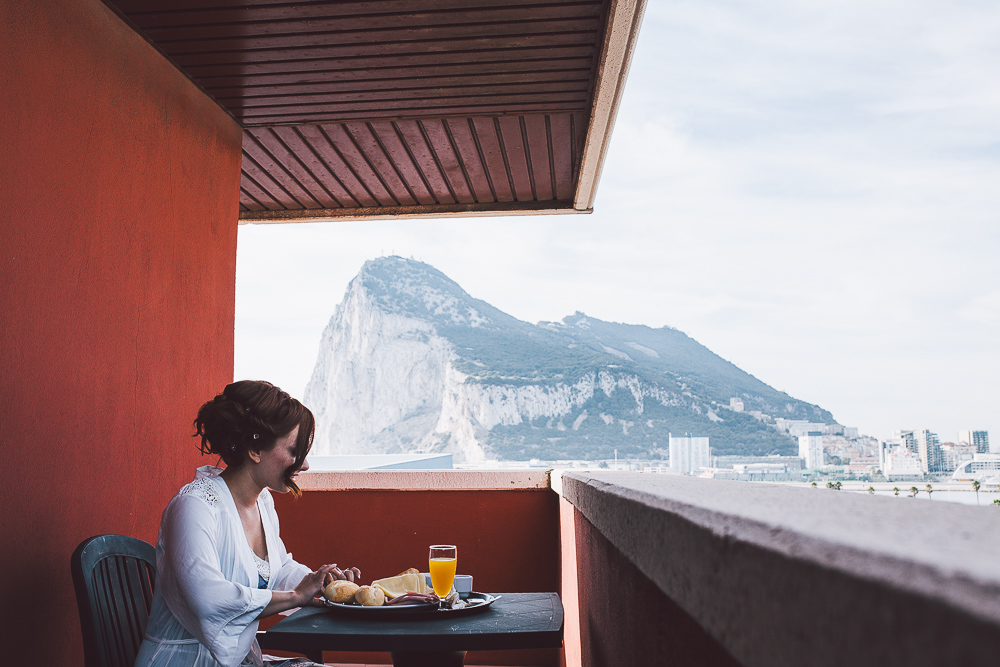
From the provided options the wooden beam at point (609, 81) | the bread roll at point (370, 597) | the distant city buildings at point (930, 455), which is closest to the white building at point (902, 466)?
the distant city buildings at point (930, 455)

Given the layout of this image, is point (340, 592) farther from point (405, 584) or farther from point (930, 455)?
point (930, 455)

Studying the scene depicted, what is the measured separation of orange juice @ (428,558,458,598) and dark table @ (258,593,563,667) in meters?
0.14

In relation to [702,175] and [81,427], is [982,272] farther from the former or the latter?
[81,427]

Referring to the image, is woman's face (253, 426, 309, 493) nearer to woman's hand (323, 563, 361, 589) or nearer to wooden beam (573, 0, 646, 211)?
woman's hand (323, 563, 361, 589)

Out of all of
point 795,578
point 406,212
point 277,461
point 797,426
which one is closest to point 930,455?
point 797,426

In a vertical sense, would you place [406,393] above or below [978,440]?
above

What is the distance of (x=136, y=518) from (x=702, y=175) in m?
83.3

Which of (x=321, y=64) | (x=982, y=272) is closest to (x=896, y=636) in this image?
(x=321, y=64)

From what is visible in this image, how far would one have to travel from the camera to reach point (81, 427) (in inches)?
97.5

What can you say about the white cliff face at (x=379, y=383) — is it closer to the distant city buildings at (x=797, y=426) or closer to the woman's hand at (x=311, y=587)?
the distant city buildings at (x=797, y=426)

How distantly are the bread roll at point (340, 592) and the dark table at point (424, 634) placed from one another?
0.04 metres

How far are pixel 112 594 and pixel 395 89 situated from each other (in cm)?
231

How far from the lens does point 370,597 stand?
85.8 inches

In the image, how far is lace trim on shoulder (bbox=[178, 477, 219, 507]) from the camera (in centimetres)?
209
